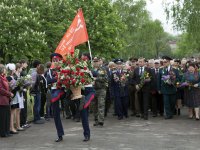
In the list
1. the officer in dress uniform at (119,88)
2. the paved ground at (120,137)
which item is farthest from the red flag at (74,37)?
the paved ground at (120,137)

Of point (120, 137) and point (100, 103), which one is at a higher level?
point (100, 103)

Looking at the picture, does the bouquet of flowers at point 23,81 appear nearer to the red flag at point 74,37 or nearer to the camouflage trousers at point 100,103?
the camouflage trousers at point 100,103

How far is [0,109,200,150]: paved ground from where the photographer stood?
387 inches

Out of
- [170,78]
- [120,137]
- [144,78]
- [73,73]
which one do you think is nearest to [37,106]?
[144,78]

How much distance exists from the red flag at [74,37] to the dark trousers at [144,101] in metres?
2.69

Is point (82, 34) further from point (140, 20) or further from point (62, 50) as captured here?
point (140, 20)

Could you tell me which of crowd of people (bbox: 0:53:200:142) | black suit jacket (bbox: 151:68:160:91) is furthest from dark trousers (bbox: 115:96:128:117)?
black suit jacket (bbox: 151:68:160:91)

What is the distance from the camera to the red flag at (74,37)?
1433cm

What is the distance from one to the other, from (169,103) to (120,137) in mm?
4318

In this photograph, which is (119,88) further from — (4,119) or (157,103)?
(4,119)

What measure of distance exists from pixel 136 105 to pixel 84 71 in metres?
5.33

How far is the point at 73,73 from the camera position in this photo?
10344mm

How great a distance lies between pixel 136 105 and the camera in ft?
50.9

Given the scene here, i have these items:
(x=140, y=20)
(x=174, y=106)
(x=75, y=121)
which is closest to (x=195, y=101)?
(x=174, y=106)
